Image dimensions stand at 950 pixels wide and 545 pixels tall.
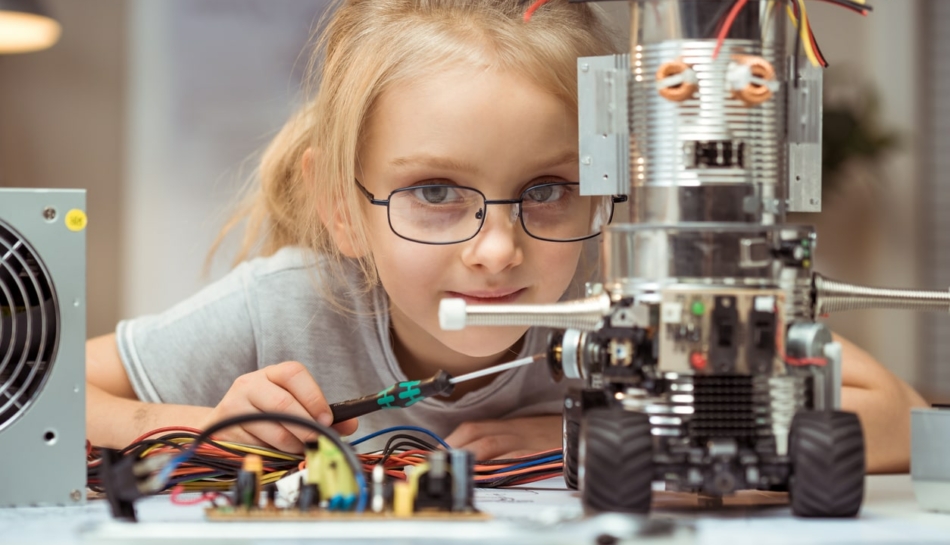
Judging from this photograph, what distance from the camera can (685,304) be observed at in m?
0.64

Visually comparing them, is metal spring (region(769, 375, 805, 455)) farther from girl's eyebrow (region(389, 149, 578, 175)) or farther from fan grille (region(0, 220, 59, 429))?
fan grille (region(0, 220, 59, 429))

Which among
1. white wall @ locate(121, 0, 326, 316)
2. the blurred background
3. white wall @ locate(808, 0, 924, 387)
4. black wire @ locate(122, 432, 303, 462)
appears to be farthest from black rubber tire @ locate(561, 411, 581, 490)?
white wall @ locate(808, 0, 924, 387)

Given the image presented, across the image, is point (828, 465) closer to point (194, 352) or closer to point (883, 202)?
point (194, 352)

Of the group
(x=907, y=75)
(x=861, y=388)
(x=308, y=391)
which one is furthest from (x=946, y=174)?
(x=308, y=391)

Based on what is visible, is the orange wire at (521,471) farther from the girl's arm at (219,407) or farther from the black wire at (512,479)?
the girl's arm at (219,407)

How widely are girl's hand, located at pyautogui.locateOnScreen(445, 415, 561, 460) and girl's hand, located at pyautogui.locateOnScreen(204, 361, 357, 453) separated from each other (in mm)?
157

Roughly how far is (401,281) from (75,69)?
9.72 feet

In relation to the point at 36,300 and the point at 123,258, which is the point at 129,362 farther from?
the point at 123,258

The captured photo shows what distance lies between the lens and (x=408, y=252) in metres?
0.99

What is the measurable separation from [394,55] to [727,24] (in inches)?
17.6

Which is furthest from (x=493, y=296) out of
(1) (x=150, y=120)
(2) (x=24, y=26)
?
(1) (x=150, y=120)

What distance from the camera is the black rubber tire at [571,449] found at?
2.44 feet

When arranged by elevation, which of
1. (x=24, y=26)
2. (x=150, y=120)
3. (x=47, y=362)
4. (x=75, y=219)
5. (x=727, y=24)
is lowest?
(x=47, y=362)

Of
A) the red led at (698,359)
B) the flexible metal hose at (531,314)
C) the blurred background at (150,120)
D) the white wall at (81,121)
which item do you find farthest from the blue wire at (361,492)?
the white wall at (81,121)
